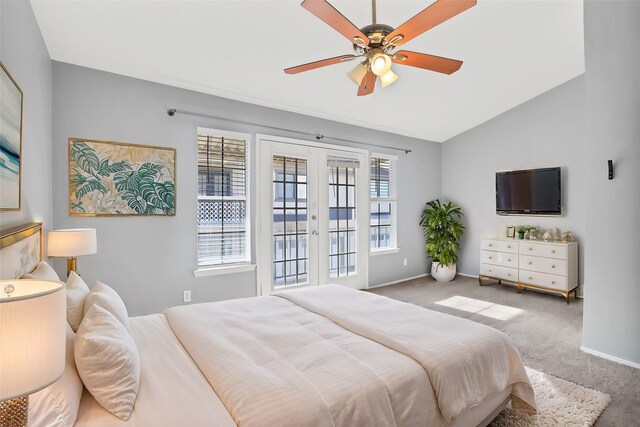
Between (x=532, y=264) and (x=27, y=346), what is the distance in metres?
5.33

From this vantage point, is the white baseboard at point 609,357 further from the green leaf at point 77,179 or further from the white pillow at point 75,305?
the green leaf at point 77,179

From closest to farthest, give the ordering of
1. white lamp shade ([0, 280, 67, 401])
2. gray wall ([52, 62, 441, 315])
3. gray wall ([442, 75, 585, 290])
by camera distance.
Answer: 1. white lamp shade ([0, 280, 67, 401])
2. gray wall ([52, 62, 441, 315])
3. gray wall ([442, 75, 585, 290])

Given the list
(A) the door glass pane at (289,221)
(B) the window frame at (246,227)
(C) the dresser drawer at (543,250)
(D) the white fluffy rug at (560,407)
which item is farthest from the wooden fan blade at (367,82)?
(C) the dresser drawer at (543,250)

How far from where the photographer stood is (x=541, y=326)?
11.8 feet

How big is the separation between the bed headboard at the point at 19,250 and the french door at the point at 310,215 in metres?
2.26

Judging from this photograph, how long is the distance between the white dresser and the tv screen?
0.52 meters

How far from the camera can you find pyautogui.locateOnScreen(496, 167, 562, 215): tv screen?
480 cm

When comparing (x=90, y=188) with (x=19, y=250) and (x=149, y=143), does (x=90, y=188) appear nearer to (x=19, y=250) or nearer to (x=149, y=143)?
(x=149, y=143)

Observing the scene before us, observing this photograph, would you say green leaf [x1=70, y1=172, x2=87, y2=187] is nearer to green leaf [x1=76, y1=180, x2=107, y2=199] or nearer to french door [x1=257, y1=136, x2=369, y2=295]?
green leaf [x1=76, y1=180, x2=107, y2=199]

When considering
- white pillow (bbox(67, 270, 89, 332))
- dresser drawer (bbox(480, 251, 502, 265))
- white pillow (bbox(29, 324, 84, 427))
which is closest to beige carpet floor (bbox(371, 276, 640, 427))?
dresser drawer (bbox(480, 251, 502, 265))

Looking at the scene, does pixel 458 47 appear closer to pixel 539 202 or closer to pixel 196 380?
pixel 539 202

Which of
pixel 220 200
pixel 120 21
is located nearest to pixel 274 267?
pixel 220 200

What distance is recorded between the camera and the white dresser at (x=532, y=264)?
14.7 ft

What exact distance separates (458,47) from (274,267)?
3.15m
